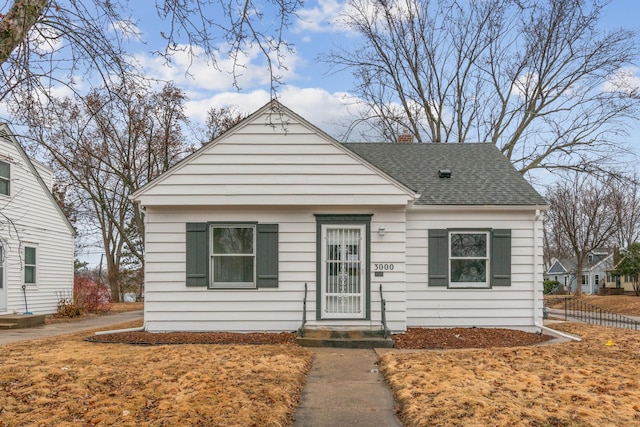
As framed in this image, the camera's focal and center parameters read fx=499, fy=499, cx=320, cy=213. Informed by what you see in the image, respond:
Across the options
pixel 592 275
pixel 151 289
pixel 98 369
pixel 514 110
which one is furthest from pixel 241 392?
pixel 592 275

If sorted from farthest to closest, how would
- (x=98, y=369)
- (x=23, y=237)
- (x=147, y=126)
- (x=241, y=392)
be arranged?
1. (x=147, y=126)
2. (x=23, y=237)
3. (x=98, y=369)
4. (x=241, y=392)

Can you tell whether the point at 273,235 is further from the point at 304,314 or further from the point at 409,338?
the point at 409,338

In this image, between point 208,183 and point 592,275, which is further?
point 592,275

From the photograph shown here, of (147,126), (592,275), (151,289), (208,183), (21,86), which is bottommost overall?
(592,275)

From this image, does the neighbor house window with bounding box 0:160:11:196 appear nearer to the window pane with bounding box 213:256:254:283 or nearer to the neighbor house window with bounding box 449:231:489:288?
the window pane with bounding box 213:256:254:283

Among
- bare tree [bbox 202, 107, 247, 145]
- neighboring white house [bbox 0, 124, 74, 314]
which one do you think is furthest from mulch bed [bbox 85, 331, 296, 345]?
bare tree [bbox 202, 107, 247, 145]

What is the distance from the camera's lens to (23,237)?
57.8 ft

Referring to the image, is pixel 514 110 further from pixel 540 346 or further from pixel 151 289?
pixel 151 289

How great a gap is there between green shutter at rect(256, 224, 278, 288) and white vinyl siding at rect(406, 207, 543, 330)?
327 cm

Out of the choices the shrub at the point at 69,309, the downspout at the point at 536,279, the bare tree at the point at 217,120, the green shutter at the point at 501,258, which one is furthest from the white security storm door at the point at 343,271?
the bare tree at the point at 217,120

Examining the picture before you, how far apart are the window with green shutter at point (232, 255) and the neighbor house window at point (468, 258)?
4350 millimetres

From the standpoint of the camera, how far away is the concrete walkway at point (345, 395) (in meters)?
5.29

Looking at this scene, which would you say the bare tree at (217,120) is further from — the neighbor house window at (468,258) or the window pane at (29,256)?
the neighbor house window at (468,258)

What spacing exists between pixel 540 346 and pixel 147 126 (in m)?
20.9
